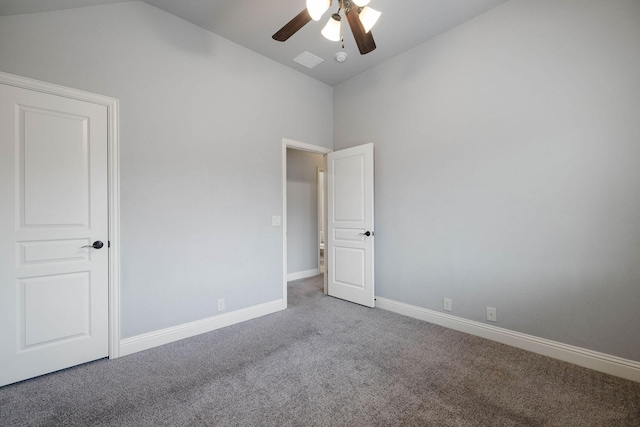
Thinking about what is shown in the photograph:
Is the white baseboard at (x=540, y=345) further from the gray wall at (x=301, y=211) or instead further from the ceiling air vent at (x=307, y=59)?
the ceiling air vent at (x=307, y=59)

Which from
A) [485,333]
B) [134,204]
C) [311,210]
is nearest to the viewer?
[134,204]

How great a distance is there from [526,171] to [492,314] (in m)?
1.37

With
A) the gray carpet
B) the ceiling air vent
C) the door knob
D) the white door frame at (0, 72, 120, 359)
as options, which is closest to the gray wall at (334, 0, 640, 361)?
the gray carpet

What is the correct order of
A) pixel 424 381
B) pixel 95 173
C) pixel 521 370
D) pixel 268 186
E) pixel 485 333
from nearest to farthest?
pixel 424 381, pixel 521 370, pixel 95 173, pixel 485 333, pixel 268 186

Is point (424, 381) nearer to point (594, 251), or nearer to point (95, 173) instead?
point (594, 251)

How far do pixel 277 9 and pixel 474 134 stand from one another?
2264 millimetres

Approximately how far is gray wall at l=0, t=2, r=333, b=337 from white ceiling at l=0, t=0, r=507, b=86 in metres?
0.11

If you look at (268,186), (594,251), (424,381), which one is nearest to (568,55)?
(594,251)

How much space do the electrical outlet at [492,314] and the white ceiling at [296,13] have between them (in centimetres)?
288

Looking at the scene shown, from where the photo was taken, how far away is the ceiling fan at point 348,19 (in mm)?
1690

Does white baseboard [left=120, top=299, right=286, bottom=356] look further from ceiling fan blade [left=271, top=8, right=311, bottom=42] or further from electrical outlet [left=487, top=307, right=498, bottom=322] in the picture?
ceiling fan blade [left=271, top=8, right=311, bottom=42]

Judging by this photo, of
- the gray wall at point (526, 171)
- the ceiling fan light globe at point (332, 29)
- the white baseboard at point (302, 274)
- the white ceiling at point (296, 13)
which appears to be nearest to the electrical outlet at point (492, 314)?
the gray wall at point (526, 171)

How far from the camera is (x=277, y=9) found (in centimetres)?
255

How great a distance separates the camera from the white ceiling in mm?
2475
